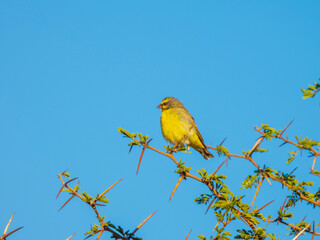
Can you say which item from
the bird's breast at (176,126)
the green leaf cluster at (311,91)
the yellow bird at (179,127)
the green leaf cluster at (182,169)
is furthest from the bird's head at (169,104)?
the green leaf cluster at (311,91)

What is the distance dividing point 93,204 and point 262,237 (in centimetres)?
147

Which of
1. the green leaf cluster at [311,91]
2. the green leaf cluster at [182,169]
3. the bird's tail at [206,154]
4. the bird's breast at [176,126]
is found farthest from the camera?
the bird's tail at [206,154]

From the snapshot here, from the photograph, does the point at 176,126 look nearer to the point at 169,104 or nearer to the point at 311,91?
the point at 169,104

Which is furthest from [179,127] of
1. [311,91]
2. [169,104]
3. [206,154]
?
[311,91]

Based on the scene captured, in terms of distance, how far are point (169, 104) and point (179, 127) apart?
0.98m

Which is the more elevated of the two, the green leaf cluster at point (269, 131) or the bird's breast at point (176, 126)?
the bird's breast at point (176, 126)

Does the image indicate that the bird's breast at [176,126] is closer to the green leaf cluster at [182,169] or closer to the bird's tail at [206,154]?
the bird's tail at [206,154]

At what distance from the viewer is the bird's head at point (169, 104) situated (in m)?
9.64

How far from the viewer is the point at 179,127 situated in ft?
29.2

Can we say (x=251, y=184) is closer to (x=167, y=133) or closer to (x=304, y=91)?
(x=304, y=91)

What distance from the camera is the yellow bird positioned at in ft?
29.2

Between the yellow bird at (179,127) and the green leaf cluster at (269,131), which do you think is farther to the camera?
the yellow bird at (179,127)

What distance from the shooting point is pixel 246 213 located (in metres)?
3.49

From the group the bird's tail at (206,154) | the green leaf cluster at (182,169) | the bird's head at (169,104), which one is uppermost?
the bird's head at (169,104)
